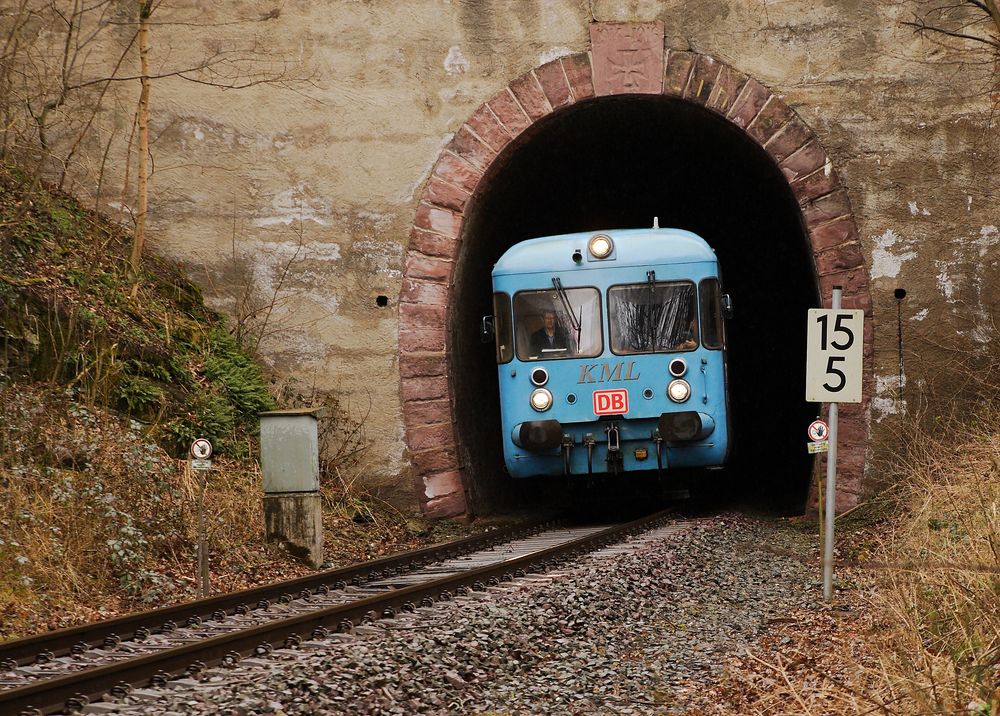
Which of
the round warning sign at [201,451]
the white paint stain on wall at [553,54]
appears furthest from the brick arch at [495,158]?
the round warning sign at [201,451]

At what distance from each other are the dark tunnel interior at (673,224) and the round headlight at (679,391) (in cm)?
263

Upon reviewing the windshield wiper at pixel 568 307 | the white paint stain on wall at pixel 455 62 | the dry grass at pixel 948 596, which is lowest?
the dry grass at pixel 948 596

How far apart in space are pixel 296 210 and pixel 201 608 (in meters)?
7.42

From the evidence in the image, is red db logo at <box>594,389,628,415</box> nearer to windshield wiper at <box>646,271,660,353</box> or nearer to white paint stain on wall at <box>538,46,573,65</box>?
windshield wiper at <box>646,271,660,353</box>

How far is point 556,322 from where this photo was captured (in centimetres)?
1413

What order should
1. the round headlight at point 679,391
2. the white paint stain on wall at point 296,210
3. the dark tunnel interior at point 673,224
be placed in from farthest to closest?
the dark tunnel interior at point 673,224
the white paint stain on wall at point 296,210
the round headlight at point 679,391

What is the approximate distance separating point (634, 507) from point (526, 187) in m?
5.33

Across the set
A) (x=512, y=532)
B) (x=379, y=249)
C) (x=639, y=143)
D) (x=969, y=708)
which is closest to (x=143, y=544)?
(x=512, y=532)

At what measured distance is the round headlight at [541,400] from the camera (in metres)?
13.8

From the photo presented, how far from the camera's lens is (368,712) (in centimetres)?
577

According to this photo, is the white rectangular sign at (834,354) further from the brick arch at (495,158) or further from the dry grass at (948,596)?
the brick arch at (495,158)

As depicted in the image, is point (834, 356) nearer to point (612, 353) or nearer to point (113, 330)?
point (612, 353)

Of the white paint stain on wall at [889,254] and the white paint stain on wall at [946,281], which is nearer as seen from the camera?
the white paint stain on wall at [946,281]

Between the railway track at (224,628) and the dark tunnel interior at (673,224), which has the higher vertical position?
the dark tunnel interior at (673,224)
